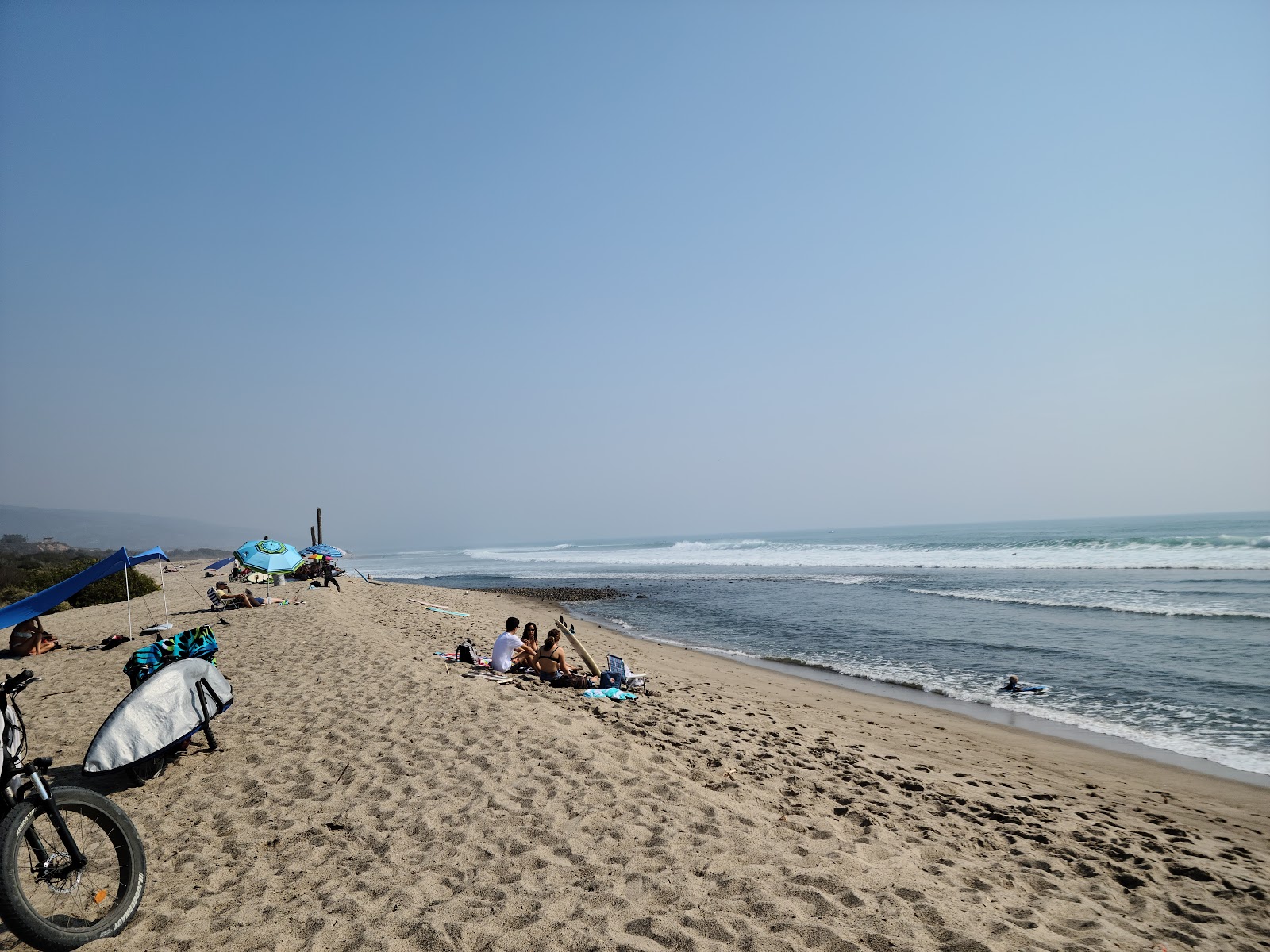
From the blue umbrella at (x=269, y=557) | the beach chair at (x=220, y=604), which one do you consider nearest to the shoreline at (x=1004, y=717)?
the blue umbrella at (x=269, y=557)

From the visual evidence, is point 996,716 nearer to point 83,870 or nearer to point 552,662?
point 552,662

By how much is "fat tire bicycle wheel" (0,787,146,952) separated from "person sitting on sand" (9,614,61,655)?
427 inches

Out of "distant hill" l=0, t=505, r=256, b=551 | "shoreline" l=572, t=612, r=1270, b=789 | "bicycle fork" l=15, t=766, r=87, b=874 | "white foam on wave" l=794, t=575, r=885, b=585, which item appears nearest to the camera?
"bicycle fork" l=15, t=766, r=87, b=874

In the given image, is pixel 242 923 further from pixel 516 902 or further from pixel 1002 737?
pixel 1002 737

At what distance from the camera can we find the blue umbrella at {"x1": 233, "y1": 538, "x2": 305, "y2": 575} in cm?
1505

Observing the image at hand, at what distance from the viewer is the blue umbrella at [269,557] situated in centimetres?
1505

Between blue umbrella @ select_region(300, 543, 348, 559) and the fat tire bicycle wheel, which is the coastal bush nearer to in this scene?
blue umbrella @ select_region(300, 543, 348, 559)

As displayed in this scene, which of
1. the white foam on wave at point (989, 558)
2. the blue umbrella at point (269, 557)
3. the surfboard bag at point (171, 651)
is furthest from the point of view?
the white foam on wave at point (989, 558)

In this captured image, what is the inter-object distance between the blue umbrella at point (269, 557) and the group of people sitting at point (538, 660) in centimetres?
794

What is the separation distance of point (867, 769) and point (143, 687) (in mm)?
7093

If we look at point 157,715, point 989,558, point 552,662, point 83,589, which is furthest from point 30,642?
point 989,558

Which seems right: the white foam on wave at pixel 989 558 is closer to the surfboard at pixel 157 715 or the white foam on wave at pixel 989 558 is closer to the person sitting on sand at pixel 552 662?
the person sitting on sand at pixel 552 662

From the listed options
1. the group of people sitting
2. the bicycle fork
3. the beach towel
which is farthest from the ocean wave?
the bicycle fork

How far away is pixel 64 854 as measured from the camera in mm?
3438
